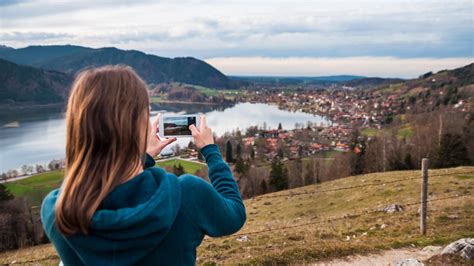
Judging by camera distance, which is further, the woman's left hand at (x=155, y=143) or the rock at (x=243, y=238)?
the rock at (x=243, y=238)

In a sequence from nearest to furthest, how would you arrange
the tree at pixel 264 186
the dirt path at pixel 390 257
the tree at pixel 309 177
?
the dirt path at pixel 390 257, the tree at pixel 264 186, the tree at pixel 309 177

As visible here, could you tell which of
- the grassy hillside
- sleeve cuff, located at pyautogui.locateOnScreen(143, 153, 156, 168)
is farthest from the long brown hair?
the grassy hillside

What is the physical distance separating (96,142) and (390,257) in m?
5.91

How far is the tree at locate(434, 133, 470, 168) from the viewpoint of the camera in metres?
26.7

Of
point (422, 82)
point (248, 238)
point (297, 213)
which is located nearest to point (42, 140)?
point (297, 213)

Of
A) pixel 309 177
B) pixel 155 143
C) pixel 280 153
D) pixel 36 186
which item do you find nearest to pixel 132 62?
pixel 280 153

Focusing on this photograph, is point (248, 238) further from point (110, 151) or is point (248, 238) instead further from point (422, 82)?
point (422, 82)

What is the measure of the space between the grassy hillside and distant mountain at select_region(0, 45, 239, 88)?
466 ft

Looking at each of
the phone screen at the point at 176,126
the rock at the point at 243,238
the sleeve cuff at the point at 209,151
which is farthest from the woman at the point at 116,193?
the rock at the point at 243,238

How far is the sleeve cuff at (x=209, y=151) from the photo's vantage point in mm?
1505

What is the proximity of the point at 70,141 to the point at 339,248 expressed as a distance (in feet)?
18.1

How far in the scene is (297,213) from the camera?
1606 centimetres

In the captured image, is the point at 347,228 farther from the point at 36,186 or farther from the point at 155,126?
the point at 36,186

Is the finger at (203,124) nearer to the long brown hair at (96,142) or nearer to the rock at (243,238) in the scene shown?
the long brown hair at (96,142)
